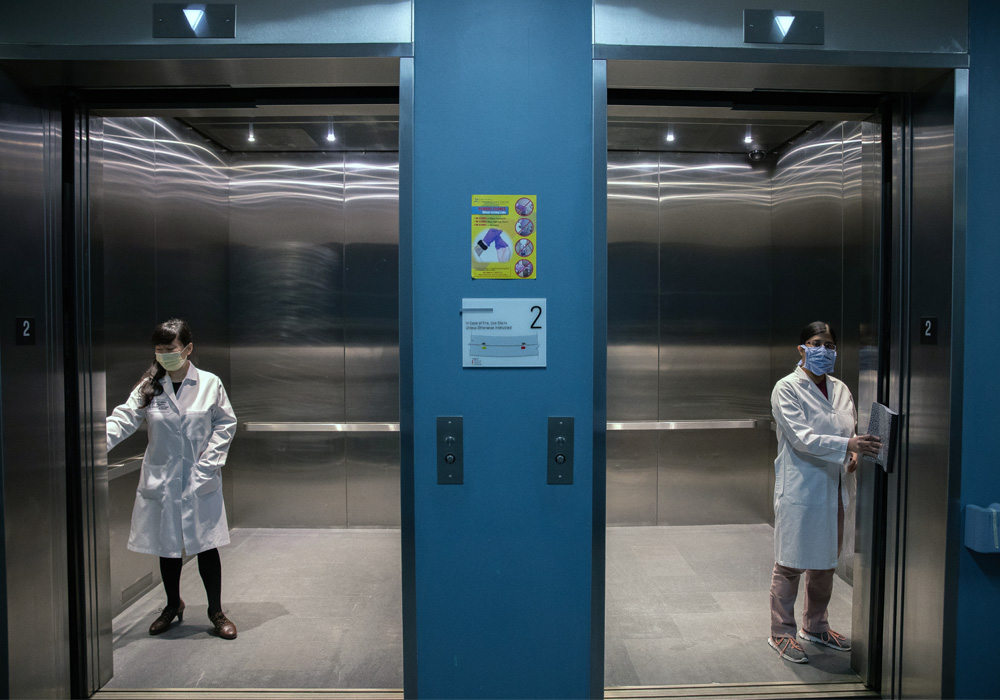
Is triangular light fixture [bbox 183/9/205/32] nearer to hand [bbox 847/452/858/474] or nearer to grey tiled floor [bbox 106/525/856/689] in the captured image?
grey tiled floor [bbox 106/525/856/689]

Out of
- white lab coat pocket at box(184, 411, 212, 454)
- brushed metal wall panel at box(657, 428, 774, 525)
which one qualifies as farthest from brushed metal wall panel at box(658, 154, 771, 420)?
white lab coat pocket at box(184, 411, 212, 454)

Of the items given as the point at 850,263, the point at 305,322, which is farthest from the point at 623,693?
the point at 305,322

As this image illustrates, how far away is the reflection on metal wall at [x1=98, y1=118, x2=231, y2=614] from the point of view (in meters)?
3.08

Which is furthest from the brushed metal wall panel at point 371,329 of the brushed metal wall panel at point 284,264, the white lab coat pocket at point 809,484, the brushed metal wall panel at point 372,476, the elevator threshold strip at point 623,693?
the white lab coat pocket at point 809,484

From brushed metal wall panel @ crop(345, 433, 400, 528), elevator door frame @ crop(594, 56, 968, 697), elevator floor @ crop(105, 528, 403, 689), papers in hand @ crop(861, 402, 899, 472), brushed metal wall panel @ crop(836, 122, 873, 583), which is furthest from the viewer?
brushed metal wall panel @ crop(345, 433, 400, 528)

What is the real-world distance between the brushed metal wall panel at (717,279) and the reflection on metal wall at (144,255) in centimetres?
375

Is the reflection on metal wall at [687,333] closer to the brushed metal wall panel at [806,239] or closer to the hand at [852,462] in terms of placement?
the brushed metal wall panel at [806,239]

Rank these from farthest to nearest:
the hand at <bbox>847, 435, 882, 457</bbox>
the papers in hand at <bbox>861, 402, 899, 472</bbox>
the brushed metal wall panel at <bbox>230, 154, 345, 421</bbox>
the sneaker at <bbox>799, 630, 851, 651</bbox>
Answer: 1. the brushed metal wall panel at <bbox>230, 154, 345, 421</bbox>
2. the sneaker at <bbox>799, 630, 851, 651</bbox>
3. the hand at <bbox>847, 435, 882, 457</bbox>
4. the papers in hand at <bbox>861, 402, 899, 472</bbox>

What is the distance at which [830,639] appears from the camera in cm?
288

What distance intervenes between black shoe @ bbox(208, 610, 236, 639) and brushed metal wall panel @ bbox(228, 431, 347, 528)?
1.60m

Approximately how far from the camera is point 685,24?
6.50ft

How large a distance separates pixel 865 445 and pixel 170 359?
3440 mm

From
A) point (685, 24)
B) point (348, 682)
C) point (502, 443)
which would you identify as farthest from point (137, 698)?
point (685, 24)

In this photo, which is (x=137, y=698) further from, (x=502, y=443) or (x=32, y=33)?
(x=32, y=33)
